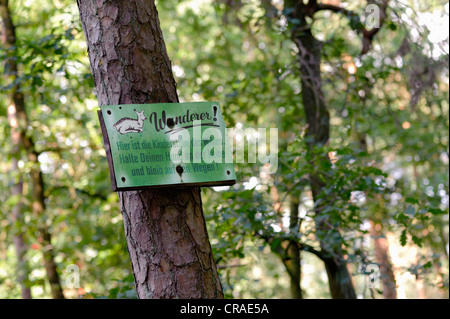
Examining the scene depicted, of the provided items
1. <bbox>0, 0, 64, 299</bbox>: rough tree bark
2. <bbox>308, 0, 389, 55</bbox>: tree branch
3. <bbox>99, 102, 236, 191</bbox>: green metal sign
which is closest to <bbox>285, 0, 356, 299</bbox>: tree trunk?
<bbox>308, 0, 389, 55</bbox>: tree branch

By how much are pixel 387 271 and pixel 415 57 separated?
83.4 inches

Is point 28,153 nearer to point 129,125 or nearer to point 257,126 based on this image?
point 257,126

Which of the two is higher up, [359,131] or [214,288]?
[359,131]

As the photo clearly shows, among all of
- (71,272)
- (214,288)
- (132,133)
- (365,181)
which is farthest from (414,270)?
(71,272)

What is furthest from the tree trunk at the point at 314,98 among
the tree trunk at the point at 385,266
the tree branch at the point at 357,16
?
the tree trunk at the point at 385,266

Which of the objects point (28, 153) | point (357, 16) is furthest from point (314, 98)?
A: point (28, 153)

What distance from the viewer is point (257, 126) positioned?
7.02m

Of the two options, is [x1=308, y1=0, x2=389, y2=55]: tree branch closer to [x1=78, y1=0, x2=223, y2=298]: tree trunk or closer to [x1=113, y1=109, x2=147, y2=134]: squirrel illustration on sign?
[x1=78, y1=0, x2=223, y2=298]: tree trunk

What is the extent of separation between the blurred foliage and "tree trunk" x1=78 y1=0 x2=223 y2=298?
1688 millimetres

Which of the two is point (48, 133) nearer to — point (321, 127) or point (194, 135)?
point (321, 127)

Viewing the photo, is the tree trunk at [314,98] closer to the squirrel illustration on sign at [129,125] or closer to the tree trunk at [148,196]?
the tree trunk at [148,196]

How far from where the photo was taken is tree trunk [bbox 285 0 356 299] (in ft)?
16.1

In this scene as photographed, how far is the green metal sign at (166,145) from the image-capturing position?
5.62ft
